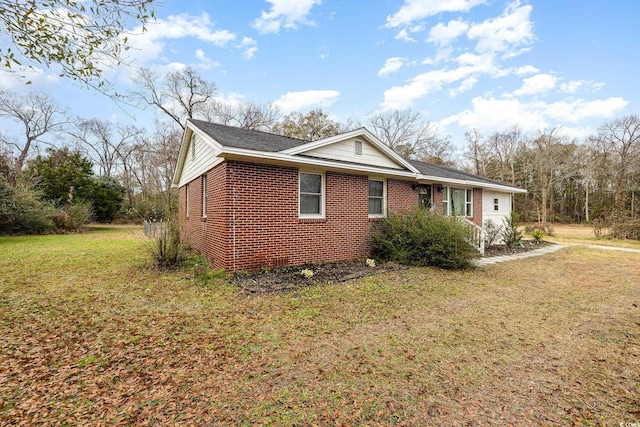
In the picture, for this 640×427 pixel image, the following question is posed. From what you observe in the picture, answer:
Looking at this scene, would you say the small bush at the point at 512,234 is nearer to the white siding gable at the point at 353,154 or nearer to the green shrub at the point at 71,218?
the white siding gable at the point at 353,154

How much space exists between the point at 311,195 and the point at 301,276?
8.04 ft

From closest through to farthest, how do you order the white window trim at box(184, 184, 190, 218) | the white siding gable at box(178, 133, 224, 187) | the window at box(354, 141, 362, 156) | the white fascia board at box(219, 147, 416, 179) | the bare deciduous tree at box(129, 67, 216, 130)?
the white fascia board at box(219, 147, 416, 179)
the white siding gable at box(178, 133, 224, 187)
the window at box(354, 141, 362, 156)
the white window trim at box(184, 184, 190, 218)
the bare deciduous tree at box(129, 67, 216, 130)

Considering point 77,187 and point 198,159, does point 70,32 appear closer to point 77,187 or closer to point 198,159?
point 198,159

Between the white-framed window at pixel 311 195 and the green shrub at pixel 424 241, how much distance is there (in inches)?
86.0

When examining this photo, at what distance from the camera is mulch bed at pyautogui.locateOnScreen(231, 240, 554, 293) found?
5.87 m

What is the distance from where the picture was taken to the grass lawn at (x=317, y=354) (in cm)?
235

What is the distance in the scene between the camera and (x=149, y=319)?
4.24 m

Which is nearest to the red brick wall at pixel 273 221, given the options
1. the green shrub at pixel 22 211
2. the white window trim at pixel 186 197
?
the white window trim at pixel 186 197

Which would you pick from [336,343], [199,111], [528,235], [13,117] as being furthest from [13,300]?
[13,117]

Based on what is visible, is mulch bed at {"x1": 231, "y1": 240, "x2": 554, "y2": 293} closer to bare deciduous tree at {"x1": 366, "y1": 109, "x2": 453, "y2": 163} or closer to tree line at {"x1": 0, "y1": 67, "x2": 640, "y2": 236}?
tree line at {"x1": 0, "y1": 67, "x2": 640, "y2": 236}

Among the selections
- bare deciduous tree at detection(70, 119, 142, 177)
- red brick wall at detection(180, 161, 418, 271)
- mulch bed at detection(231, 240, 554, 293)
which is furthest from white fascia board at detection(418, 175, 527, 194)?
bare deciduous tree at detection(70, 119, 142, 177)

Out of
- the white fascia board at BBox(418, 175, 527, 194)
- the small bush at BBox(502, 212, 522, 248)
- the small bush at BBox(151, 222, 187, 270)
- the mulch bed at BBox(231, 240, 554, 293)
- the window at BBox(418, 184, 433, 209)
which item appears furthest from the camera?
the small bush at BBox(502, 212, 522, 248)

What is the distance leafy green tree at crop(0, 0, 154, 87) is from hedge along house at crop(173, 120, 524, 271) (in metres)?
2.61

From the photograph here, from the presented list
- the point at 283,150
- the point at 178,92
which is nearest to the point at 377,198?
the point at 283,150
